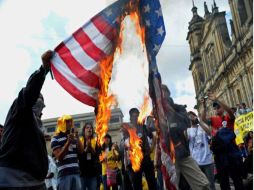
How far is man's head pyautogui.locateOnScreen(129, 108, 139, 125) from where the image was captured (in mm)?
6660

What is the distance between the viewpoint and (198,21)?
52969 mm

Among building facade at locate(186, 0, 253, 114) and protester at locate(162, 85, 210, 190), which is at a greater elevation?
building facade at locate(186, 0, 253, 114)

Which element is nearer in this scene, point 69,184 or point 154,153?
point 69,184

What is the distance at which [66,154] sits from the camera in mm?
5785

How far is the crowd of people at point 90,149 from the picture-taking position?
10.3ft

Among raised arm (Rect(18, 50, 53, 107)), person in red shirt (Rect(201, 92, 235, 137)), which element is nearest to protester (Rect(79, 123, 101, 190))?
person in red shirt (Rect(201, 92, 235, 137))

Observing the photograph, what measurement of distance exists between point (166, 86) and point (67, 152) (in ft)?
6.72

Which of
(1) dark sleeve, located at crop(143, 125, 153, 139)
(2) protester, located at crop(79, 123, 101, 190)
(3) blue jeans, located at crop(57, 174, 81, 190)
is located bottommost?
(3) blue jeans, located at crop(57, 174, 81, 190)

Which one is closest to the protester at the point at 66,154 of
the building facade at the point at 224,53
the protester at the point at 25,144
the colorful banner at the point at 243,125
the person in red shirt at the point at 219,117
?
the protester at the point at 25,144

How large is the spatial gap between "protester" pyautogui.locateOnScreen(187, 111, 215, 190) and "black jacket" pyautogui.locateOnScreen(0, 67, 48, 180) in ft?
15.8

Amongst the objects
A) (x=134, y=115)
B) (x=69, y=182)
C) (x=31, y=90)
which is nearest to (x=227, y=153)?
(x=134, y=115)

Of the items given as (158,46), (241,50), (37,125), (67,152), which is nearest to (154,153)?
(67,152)

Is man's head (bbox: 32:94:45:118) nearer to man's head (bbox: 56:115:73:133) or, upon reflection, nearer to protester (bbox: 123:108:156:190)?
man's head (bbox: 56:115:73:133)

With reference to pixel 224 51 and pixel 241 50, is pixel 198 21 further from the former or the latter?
pixel 241 50
